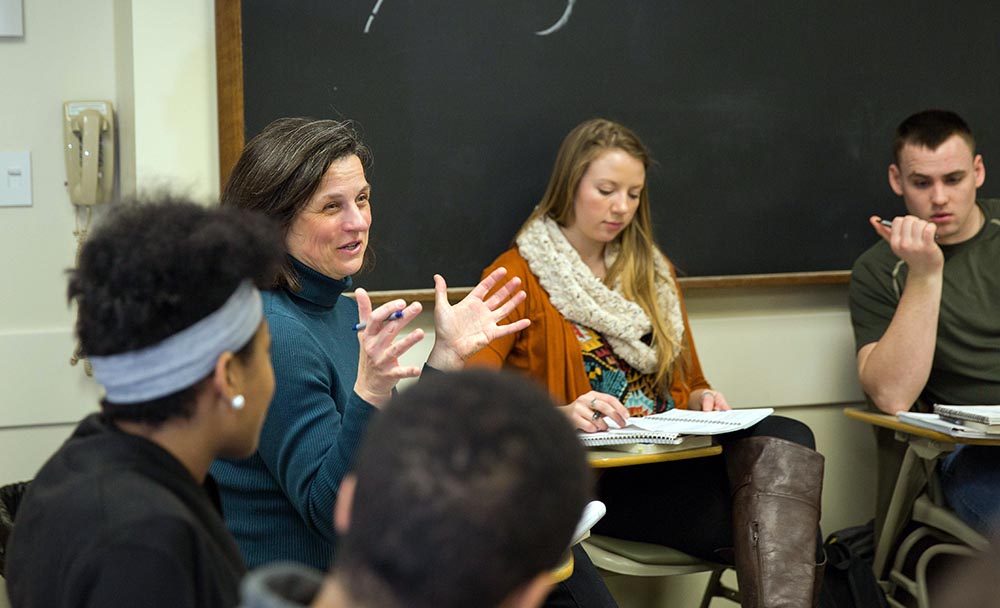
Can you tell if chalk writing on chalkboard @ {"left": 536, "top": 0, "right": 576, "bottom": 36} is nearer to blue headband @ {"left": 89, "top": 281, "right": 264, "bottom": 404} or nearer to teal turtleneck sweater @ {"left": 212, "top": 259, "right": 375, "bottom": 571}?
teal turtleneck sweater @ {"left": 212, "top": 259, "right": 375, "bottom": 571}

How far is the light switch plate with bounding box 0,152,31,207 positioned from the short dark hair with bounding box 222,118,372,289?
41.6 inches

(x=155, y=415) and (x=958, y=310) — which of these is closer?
(x=155, y=415)

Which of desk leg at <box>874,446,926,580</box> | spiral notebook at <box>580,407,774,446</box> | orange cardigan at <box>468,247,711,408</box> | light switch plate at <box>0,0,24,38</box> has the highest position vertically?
light switch plate at <box>0,0,24,38</box>

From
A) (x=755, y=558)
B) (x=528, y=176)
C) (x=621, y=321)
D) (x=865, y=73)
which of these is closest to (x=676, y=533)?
(x=755, y=558)

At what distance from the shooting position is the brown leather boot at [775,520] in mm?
2400

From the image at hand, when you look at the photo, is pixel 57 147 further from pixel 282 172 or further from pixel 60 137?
pixel 282 172

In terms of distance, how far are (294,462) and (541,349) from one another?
1.13 meters

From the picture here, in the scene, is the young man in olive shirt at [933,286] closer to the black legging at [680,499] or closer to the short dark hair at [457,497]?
the black legging at [680,499]

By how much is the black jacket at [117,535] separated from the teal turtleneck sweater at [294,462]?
1.72 feet

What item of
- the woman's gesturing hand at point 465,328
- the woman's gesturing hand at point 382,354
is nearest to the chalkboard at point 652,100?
the woman's gesturing hand at point 465,328

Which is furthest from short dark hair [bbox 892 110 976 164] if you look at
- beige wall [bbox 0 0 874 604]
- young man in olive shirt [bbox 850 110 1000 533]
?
beige wall [bbox 0 0 874 604]

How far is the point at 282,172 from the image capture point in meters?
2.02

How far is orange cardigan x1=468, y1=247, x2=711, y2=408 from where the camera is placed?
275cm

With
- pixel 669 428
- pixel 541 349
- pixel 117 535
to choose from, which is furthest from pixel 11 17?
pixel 117 535
